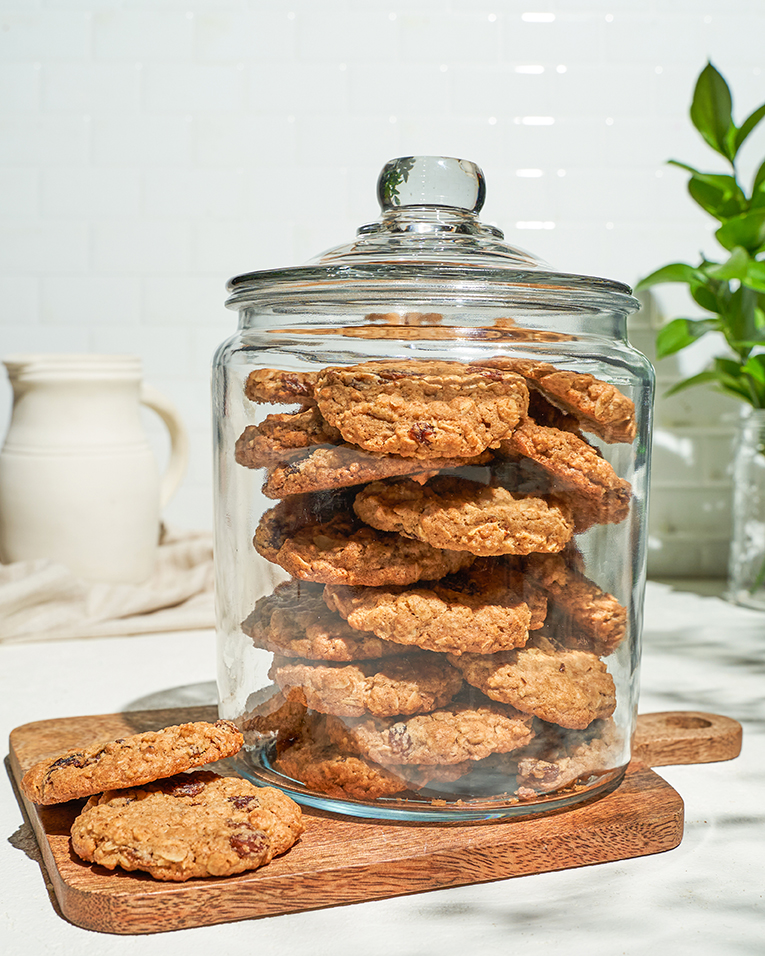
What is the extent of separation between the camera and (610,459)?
32.9 inches

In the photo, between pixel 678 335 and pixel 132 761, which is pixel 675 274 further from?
pixel 132 761

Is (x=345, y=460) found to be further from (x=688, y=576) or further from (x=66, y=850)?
(x=688, y=576)

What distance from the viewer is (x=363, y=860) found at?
676 millimetres

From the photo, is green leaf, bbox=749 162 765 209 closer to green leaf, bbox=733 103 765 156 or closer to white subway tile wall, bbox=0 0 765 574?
green leaf, bbox=733 103 765 156

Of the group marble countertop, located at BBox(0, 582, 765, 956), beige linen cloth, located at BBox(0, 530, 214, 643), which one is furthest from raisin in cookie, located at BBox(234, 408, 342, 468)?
beige linen cloth, located at BBox(0, 530, 214, 643)

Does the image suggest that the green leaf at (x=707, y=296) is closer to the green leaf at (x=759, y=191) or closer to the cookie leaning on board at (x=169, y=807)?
the green leaf at (x=759, y=191)

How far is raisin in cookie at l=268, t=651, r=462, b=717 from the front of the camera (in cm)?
73

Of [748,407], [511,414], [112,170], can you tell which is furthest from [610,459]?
[112,170]

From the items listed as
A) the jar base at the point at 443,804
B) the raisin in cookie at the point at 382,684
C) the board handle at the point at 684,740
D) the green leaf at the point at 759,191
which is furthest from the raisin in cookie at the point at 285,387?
the green leaf at the point at 759,191

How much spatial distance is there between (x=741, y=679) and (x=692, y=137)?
1.21 metres

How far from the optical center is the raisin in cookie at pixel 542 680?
2.39ft

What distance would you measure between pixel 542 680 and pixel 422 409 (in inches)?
9.2

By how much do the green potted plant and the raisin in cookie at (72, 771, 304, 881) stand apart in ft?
4.25

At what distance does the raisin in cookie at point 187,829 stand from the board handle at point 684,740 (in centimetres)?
41
